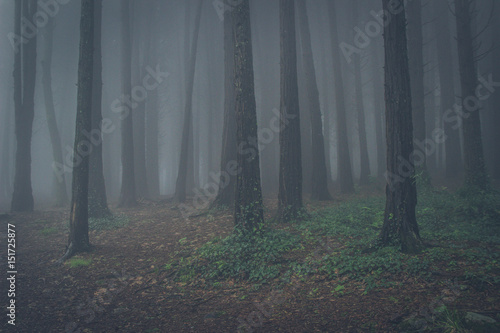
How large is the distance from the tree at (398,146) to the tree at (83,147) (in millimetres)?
7791

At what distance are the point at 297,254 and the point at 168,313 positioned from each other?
3.08 m

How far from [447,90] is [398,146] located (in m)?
17.4

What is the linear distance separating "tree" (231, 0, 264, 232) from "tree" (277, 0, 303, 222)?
1.58m

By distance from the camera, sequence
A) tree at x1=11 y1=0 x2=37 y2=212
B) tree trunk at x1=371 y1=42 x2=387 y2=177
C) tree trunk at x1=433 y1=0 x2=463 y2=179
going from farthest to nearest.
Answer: tree trunk at x1=371 y1=42 x2=387 y2=177 < tree trunk at x1=433 y1=0 x2=463 y2=179 < tree at x1=11 y1=0 x2=37 y2=212

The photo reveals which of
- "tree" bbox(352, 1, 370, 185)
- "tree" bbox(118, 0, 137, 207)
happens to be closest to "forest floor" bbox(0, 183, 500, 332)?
"tree" bbox(118, 0, 137, 207)

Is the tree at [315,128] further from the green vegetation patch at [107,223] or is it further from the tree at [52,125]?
the tree at [52,125]

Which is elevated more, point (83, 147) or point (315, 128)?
point (315, 128)

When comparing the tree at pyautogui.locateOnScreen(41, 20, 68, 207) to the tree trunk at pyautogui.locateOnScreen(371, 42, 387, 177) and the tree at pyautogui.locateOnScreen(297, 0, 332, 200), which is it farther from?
the tree trunk at pyautogui.locateOnScreen(371, 42, 387, 177)

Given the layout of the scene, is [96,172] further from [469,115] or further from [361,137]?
[361,137]

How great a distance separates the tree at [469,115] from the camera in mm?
9609

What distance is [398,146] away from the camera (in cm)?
584

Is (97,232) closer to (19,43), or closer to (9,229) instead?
(9,229)

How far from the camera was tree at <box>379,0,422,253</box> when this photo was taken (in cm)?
572

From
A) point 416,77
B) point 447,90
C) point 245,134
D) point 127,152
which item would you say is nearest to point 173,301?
point 245,134
